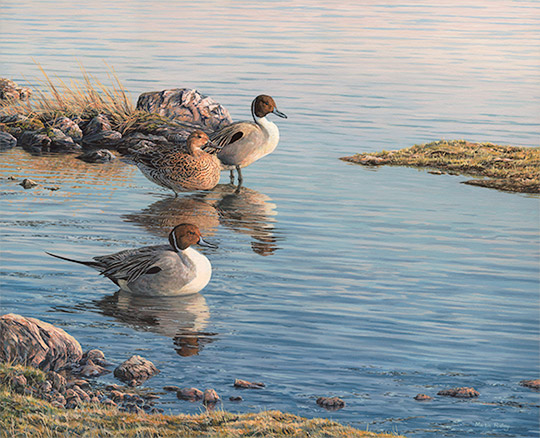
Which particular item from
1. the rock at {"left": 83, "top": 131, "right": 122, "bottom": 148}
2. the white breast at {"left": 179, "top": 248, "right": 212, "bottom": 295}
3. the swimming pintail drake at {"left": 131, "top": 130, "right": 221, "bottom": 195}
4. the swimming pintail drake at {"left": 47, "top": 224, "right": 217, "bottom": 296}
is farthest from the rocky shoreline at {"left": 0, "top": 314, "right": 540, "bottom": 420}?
the rock at {"left": 83, "top": 131, "right": 122, "bottom": 148}

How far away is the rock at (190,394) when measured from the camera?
8.20m

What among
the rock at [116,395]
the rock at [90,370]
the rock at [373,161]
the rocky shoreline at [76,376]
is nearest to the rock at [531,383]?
the rocky shoreline at [76,376]

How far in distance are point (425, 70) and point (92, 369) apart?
37.6 metres

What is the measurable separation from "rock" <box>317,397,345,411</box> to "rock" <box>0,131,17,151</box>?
15.9 metres

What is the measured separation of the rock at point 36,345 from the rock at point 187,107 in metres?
16.6

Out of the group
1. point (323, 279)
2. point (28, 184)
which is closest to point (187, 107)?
point (28, 184)

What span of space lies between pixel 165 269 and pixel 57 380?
8.99 ft

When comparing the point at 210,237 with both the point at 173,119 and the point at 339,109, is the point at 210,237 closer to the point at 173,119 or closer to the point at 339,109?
the point at 173,119

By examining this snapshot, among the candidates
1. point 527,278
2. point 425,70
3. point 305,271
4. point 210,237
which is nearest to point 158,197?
point 210,237

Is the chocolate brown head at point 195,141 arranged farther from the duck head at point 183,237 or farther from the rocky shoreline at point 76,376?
the rocky shoreline at point 76,376

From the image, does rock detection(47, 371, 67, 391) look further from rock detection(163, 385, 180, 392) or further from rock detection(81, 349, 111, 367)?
rock detection(163, 385, 180, 392)

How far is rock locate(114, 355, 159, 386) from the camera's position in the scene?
8.57 metres

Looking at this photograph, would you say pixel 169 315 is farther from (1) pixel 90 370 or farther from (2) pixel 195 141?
(2) pixel 195 141

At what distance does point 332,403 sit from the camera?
808 centimetres
